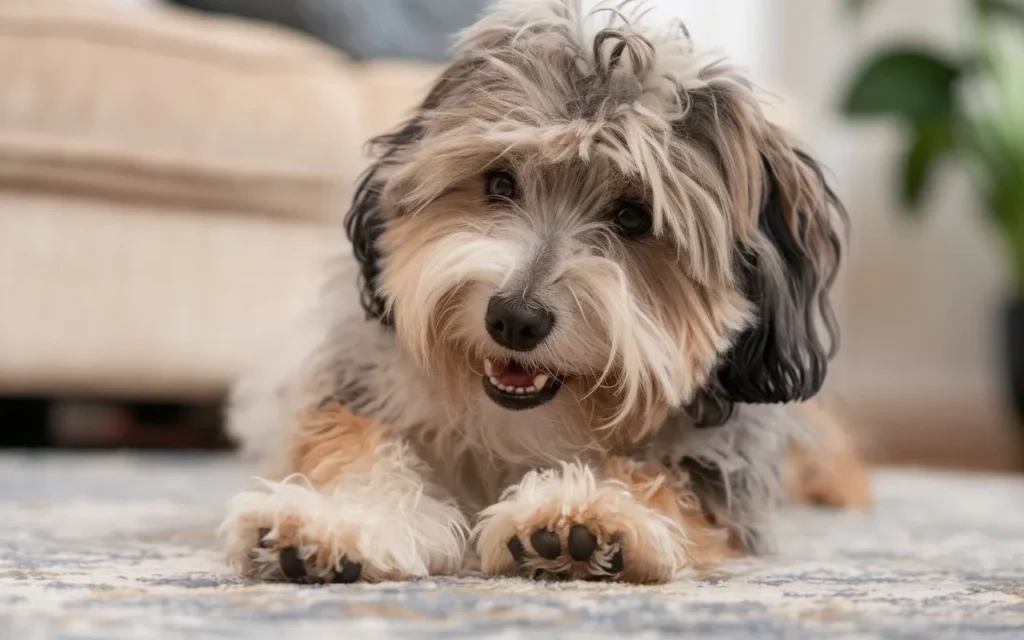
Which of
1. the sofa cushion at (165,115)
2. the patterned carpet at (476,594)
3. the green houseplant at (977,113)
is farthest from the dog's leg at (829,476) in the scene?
the green houseplant at (977,113)

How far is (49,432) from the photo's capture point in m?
3.16

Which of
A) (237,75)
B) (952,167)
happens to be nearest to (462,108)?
(237,75)

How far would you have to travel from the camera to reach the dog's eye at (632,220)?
1.48 m

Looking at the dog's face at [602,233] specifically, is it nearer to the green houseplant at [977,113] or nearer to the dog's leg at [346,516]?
the dog's leg at [346,516]

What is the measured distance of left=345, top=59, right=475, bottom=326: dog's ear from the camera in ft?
5.24

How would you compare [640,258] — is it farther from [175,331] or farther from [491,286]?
[175,331]

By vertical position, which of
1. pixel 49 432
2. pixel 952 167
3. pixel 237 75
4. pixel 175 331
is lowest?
pixel 49 432

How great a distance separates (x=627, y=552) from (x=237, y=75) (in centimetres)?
191

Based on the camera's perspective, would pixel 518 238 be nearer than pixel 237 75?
Yes

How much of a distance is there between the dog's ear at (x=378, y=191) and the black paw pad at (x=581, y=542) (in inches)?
16.9

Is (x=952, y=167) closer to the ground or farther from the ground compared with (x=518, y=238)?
farther from the ground

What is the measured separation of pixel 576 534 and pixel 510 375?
244 mm

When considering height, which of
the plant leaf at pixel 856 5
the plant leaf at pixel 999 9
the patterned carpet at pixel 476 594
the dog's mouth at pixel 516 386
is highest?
the plant leaf at pixel 856 5

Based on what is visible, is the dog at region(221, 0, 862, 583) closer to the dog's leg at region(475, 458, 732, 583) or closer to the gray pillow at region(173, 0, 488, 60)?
the dog's leg at region(475, 458, 732, 583)
